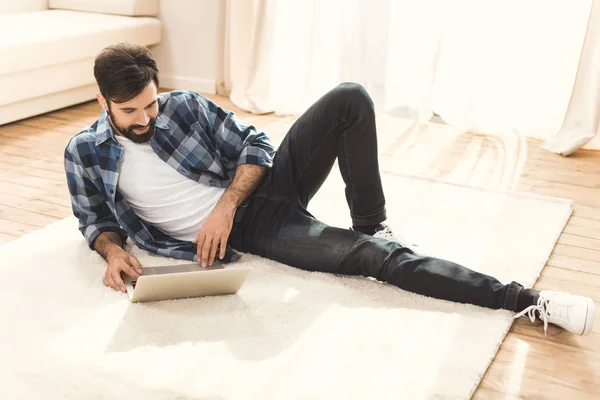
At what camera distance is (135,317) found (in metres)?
1.92

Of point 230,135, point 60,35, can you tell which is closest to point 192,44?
point 60,35

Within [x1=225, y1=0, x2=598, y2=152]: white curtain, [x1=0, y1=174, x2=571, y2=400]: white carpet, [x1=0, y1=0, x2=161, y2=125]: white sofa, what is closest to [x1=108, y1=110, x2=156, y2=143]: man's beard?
[x1=0, y1=174, x2=571, y2=400]: white carpet

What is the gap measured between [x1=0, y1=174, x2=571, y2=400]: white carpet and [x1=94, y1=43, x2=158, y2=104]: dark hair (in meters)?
0.52

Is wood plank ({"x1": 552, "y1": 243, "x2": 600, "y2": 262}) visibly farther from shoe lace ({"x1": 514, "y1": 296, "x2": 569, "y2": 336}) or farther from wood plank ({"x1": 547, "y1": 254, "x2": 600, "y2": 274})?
shoe lace ({"x1": 514, "y1": 296, "x2": 569, "y2": 336})

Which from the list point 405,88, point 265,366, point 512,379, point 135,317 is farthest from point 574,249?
point 405,88

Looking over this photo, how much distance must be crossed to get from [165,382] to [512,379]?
0.76 metres

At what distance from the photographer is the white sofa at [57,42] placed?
3592 millimetres

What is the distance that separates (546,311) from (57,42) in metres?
2.73

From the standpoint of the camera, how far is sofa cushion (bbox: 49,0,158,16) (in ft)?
14.4

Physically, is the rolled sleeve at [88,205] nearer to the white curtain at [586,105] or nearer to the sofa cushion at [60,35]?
the sofa cushion at [60,35]

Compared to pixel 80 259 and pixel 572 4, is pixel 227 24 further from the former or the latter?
pixel 80 259

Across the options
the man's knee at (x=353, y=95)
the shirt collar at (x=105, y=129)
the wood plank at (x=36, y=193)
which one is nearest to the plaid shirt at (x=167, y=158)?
the shirt collar at (x=105, y=129)

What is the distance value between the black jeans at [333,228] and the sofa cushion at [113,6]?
2486 millimetres

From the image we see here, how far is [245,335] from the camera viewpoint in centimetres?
186
